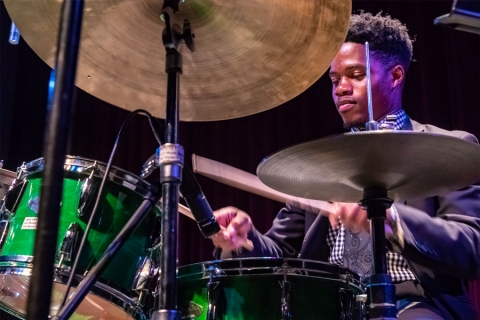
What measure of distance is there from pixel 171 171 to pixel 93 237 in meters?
0.45

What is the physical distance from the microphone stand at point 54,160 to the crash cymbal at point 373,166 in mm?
675

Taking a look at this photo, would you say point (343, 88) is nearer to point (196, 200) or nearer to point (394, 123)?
point (394, 123)

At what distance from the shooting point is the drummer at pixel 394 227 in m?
1.39

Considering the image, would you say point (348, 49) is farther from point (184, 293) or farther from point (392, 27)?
point (184, 293)

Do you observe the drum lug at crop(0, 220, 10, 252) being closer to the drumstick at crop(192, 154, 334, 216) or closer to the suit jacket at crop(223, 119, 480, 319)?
the drumstick at crop(192, 154, 334, 216)

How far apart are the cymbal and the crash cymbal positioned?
21cm

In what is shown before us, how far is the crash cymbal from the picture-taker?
1.14 meters

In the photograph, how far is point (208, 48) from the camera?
1.36m

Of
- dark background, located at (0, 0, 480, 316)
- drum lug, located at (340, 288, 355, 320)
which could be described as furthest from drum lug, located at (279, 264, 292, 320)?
dark background, located at (0, 0, 480, 316)

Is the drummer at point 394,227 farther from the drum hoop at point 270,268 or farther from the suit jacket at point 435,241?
the drum hoop at point 270,268

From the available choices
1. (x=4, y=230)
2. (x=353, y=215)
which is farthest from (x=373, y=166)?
(x=4, y=230)

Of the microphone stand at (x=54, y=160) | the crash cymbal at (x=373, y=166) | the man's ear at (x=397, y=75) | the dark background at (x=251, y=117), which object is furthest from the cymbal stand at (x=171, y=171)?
the dark background at (x=251, y=117)

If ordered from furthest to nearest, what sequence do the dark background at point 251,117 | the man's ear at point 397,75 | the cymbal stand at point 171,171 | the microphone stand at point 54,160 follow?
the dark background at point 251,117 → the man's ear at point 397,75 → the cymbal stand at point 171,171 → the microphone stand at point 54,160

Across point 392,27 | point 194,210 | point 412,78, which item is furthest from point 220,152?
point 194,210
